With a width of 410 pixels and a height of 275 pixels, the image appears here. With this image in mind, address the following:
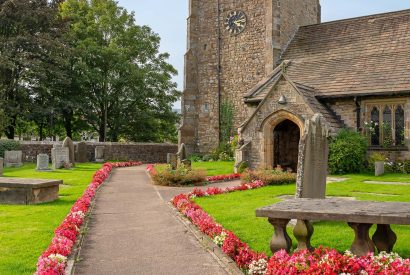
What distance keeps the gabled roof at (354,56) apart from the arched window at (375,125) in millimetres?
1263

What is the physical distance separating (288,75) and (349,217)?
63.1ft

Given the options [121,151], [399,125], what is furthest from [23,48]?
[399,125]

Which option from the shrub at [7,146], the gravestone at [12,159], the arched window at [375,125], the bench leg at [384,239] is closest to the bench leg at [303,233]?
the bench leg at [384,239]

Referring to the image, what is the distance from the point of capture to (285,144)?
23.3 meters

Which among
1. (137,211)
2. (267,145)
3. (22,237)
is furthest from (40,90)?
(22,237)

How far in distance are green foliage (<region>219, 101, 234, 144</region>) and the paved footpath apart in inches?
662

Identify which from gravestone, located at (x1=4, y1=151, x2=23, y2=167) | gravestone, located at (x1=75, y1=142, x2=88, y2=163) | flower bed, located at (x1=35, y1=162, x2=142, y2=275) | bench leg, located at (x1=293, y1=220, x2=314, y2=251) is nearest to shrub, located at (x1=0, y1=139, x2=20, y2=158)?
gravestone, located at (x1=4, y1=151, x2=23, y2=167)

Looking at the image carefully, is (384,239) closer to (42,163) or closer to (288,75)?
(288,75)

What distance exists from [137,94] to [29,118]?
980 cm

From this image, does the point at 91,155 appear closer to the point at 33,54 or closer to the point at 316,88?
the point at 33,54

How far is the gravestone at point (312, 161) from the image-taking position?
9.01m

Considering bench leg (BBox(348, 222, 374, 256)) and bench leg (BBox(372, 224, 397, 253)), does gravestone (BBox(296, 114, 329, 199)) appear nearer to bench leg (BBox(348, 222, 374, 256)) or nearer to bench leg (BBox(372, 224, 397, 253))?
bench leg (BBox(372, 224, 397, 253))

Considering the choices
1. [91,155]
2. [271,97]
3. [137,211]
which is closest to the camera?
[137,211]

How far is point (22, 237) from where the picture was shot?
26.8 ft
